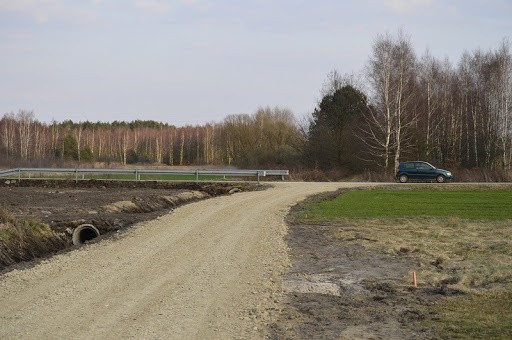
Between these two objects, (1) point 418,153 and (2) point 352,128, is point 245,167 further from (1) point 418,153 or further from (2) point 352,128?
(1) point 418,153

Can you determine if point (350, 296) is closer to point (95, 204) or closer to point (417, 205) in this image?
point (417, 205)

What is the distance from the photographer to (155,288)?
11.4 m

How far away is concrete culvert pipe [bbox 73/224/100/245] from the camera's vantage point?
20.1m

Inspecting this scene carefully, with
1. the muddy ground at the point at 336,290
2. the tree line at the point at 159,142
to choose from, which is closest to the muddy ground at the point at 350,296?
the muddy ground at the point at 336,290

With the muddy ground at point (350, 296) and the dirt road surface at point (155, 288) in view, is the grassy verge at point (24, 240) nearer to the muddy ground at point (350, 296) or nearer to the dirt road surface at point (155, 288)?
the dirt road surface at point (155, 288)

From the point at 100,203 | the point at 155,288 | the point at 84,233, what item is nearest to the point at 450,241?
the point at 155,288

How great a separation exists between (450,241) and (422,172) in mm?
28776

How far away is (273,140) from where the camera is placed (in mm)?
72875

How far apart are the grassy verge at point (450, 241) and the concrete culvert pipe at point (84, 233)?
23.3 feet

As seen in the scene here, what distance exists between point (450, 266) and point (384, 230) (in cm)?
616

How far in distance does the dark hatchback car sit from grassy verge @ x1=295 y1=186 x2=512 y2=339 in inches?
393

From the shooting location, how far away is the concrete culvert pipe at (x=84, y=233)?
20106 mm

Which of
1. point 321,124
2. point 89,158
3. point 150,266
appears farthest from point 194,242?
point 89,158

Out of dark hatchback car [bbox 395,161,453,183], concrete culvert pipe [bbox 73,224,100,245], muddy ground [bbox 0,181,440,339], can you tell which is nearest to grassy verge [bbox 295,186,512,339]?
muddy ground [bbox 0,181,440,339]
